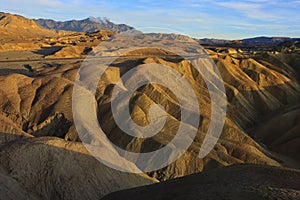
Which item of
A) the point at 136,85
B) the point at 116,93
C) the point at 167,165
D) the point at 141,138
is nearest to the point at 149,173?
the point at 167,165

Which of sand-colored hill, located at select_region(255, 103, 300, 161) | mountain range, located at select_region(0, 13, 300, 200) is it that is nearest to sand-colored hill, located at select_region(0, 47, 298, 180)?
mountain range, located at select_region(0, 13, 300, 200)

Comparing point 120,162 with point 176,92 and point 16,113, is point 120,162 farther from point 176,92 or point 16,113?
point 176,92

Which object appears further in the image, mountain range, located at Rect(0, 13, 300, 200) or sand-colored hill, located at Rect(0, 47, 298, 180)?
sand-colored hill, located at Rect(0, 47, 298, 180)

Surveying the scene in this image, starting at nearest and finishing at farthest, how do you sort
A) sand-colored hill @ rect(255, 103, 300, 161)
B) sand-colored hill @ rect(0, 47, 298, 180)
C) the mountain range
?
the mountain range < sand-colored hill @ rect(0, 47, 298, 180) < sand-colored hill @ rect(255, 103, 300, 161)

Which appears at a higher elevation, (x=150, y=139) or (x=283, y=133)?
(x=150, y=139)

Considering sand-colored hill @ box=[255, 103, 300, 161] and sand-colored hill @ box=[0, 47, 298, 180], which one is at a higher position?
sand-colored hill @ box=[0, 47, 298, 180]

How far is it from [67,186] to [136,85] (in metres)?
22.4

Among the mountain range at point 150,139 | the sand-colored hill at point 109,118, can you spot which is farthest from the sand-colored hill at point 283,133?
the sand-colored hill at point 109,118

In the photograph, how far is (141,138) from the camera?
27.7 meters

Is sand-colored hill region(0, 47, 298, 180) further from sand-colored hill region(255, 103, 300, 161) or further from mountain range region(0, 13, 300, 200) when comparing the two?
sand-colored hill region(255, 103, 300, 161)

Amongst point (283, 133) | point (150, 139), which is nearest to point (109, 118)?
point (150, 139)

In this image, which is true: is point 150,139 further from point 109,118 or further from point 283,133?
point 283,133

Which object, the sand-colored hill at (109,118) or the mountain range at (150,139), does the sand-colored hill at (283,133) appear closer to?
the mountain range at (150,139)

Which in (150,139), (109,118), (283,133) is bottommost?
(283,133)
